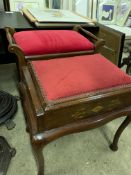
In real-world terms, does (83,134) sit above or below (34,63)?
below

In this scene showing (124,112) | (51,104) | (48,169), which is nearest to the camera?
(51,104)

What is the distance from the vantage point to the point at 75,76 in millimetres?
753

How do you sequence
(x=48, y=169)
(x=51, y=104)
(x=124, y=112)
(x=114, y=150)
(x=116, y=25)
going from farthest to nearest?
1. (x=116, y=25)
2. (x=114, y=150)
3. (x=48, y=169)
4. (x=124, y=112)
5. (x=51, y=104)

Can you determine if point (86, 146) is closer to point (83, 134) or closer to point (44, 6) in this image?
point (83, 134)

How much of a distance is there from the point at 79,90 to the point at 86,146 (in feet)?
1.65

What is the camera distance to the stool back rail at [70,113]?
0.65 m

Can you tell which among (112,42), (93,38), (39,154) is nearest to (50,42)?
(93,38)

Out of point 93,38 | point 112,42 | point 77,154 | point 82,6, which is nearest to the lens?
point 77,154

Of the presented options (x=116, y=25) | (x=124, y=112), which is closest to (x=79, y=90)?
(x=124, y=112)

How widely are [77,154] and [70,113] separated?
0.43m

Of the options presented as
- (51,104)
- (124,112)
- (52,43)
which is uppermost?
(52,43)

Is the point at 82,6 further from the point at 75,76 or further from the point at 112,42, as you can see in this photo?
the point at 75,76

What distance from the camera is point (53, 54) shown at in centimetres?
107

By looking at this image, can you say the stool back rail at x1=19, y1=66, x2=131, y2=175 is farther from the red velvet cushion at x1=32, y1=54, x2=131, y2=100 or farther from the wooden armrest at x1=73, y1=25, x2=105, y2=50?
the wooden armrest at x1=73, y1=25, x2=105, y2=50
